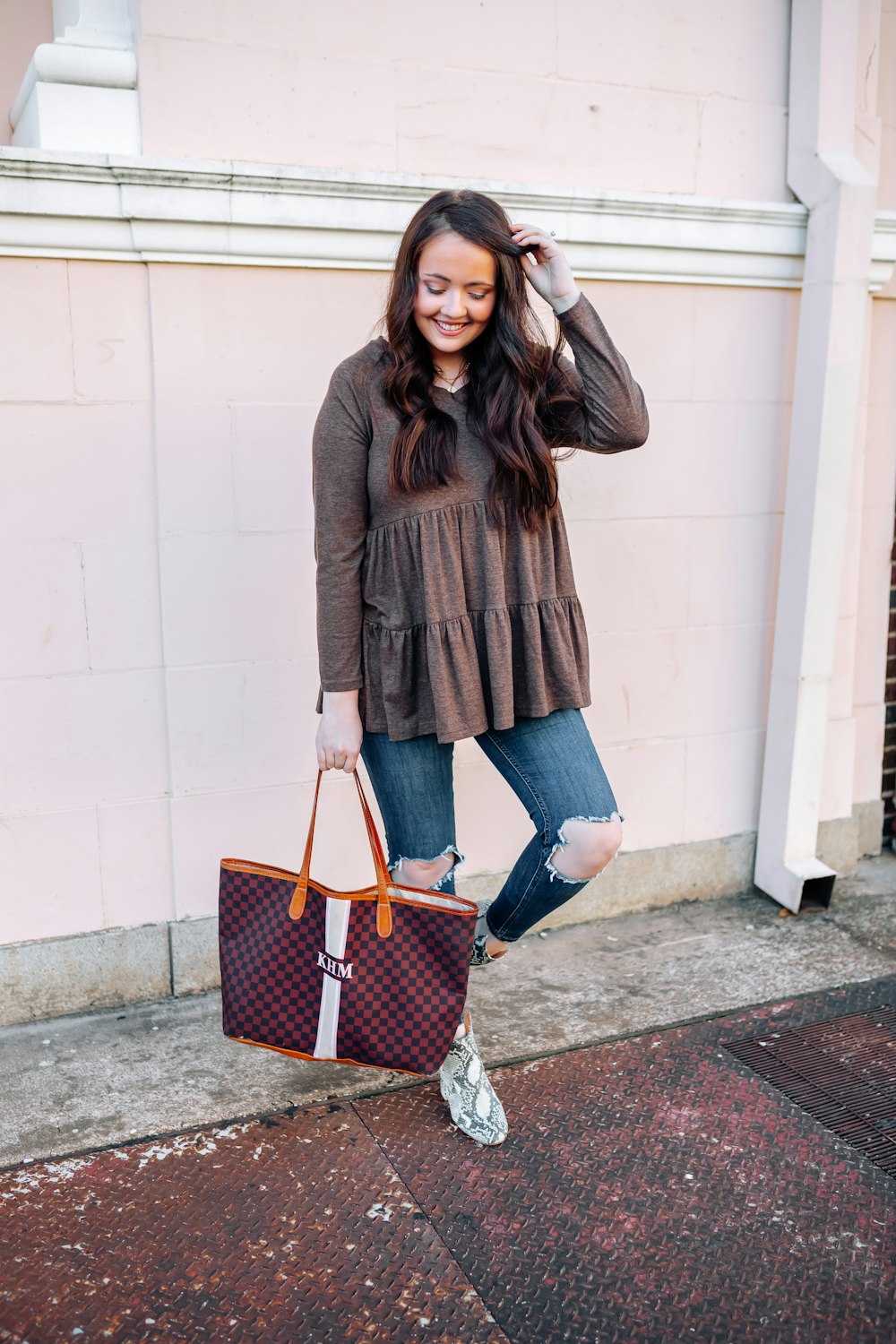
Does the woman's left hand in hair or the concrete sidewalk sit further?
the concrete sidewalk

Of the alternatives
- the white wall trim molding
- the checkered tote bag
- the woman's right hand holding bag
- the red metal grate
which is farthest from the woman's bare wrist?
the red metal grate

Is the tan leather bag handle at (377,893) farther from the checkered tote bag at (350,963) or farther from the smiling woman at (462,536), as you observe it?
the smiling woman at (462,536)

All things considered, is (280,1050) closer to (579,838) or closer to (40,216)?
(579,838)

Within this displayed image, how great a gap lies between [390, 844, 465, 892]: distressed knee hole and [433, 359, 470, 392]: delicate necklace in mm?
1003

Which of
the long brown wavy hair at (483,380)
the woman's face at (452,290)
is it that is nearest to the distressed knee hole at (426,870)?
the long brown wavy hair at (483,380)

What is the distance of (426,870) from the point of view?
8.50 ft

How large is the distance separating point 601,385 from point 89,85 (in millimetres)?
1560

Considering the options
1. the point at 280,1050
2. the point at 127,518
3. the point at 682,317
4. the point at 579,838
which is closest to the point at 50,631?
the point at 127,518

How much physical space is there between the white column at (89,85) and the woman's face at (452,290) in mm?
1115

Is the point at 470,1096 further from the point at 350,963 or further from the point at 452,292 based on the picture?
the point at 452,292

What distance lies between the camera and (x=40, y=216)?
2883 mm

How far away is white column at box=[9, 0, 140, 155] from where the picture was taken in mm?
2895

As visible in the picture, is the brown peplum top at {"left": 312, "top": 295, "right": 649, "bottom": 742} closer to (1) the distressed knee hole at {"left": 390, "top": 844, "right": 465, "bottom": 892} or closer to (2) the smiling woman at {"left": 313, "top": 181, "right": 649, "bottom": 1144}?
(2) the smiling woman at {"left": 313, "top": 181, "right": 649, "bottom": 1144}

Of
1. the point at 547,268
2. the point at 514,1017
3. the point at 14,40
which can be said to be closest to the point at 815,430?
the point at 547,268
